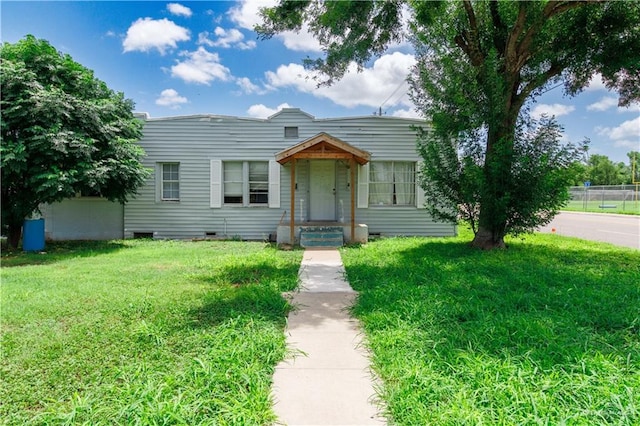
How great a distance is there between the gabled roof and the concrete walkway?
5.04 meters

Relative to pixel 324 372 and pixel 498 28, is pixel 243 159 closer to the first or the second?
pixel 498 28

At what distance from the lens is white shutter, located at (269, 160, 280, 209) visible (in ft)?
34.7

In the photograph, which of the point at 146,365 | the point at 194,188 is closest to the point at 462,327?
the point at 146,365

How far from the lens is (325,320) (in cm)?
392

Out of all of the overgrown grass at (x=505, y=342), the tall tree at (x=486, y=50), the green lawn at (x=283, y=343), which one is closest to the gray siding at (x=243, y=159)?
the tall tree at (x=486, y=50)

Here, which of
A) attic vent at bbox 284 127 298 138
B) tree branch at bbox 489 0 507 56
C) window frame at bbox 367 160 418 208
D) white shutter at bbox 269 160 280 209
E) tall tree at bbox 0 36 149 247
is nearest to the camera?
tall tree at bbox 0 36 149 247

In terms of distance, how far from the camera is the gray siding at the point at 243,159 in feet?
34.9

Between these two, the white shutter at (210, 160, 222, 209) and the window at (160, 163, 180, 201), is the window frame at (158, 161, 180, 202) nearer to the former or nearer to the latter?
the window at (160, 163, 180, 201)

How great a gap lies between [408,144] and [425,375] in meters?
9.09

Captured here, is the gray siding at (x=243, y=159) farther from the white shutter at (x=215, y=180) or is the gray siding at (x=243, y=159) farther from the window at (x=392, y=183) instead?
the window at (x=392, y=183)

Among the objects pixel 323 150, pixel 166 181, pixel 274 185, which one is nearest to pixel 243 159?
pixel 274 185

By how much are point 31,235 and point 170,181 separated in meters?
3.75

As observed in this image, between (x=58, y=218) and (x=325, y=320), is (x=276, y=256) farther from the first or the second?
(x=58, y=218)

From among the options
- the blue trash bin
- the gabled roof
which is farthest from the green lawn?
the gabled roof
